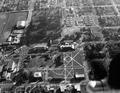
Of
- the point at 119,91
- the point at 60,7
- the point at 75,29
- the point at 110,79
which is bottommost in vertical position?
the point at 75,29

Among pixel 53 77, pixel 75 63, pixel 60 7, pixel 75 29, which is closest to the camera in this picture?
pixel 53 77

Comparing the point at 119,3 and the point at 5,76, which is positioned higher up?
the point at 119,3

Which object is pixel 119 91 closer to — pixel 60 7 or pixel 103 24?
pixel 103 24

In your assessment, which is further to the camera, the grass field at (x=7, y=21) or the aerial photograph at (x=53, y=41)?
the grass field at (x=7, y=21)

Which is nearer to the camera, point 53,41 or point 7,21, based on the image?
point 53,41

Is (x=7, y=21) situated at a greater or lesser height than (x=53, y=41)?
greater


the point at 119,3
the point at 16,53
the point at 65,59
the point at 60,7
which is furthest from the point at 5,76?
the point at 119,3

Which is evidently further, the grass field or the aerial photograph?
the grass field

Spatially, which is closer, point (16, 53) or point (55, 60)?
point (55, 60)
